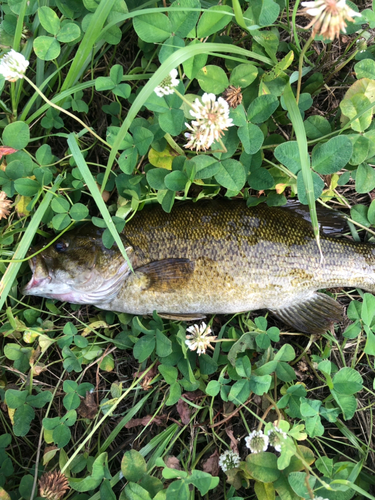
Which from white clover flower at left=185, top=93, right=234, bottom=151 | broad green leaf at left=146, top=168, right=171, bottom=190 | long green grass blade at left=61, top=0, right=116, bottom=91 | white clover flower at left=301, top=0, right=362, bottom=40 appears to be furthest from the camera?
broad green leaf at left=146, top=168, right=171, bottom=190

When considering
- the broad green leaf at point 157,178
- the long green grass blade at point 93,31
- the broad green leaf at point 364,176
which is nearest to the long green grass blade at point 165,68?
the broad green leaf at point 157,178

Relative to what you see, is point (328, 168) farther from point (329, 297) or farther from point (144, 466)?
point (144, 466)

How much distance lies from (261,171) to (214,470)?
81.2 inches

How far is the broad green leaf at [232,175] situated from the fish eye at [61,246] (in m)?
1.19

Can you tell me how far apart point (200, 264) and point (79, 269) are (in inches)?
33.3

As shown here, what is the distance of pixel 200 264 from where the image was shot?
254 cm

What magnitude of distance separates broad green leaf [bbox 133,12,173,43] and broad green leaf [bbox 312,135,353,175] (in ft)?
3.59

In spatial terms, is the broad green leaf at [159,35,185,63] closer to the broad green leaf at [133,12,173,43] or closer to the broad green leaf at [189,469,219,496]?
the broad green leaf at [133,12,173,43]

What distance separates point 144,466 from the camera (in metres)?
2.20

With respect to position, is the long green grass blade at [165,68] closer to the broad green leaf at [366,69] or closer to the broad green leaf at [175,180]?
the broad green leaf at [175,180]

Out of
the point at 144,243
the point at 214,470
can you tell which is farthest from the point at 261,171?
the point at 214,470

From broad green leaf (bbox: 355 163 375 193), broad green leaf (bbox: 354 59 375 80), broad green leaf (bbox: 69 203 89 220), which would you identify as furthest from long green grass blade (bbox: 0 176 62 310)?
broad green leaf (bbox: 354 59 375 80)

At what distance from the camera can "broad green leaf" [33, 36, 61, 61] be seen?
7.22ft

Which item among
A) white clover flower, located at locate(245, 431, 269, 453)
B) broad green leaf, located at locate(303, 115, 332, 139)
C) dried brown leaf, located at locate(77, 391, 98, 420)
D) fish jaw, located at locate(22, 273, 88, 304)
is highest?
broad green leaf, located at locate(303, 115, 332, 139)
